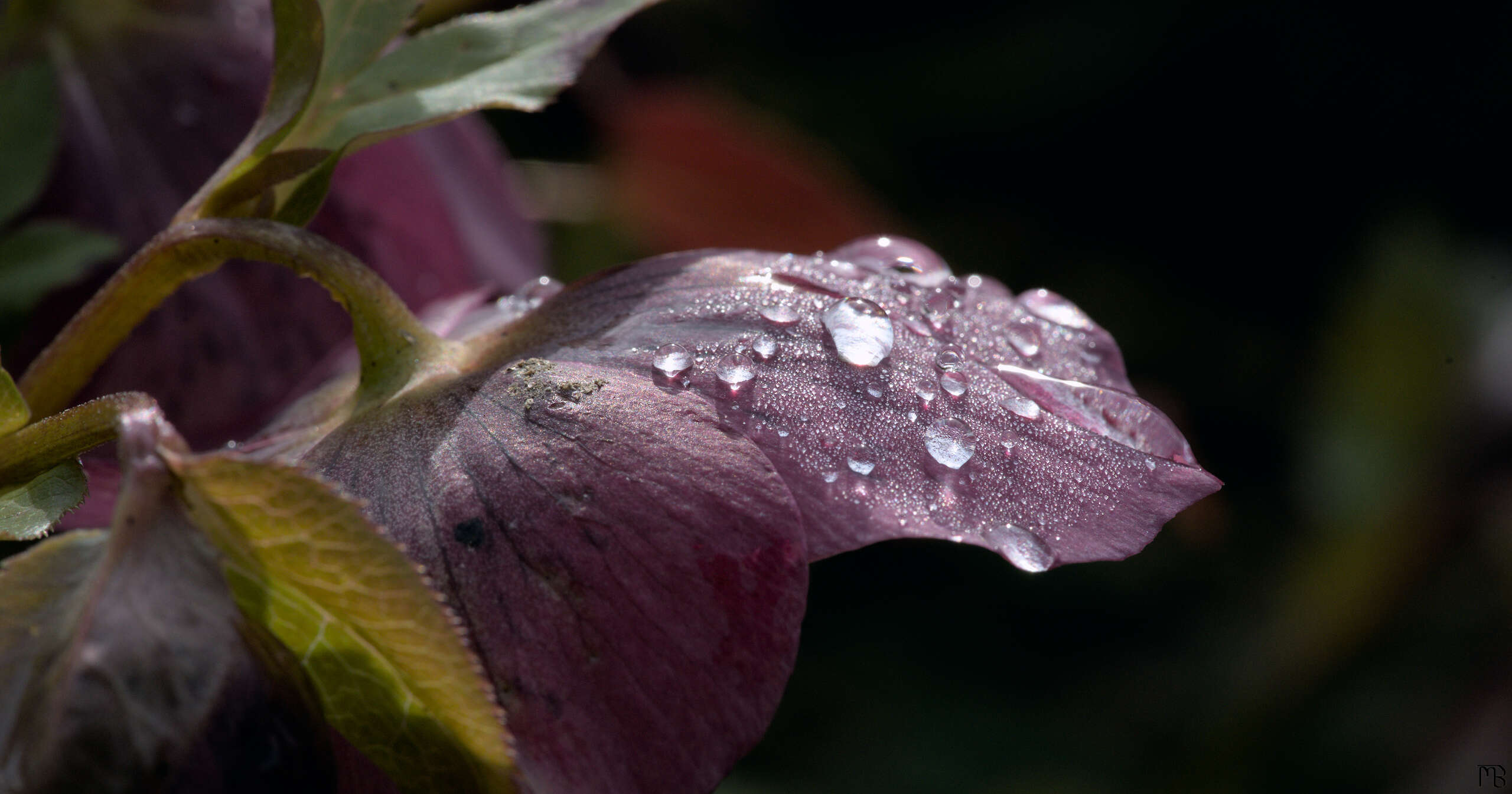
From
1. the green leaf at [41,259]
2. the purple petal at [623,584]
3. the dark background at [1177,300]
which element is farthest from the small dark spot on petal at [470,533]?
the dark background at [1177,300]

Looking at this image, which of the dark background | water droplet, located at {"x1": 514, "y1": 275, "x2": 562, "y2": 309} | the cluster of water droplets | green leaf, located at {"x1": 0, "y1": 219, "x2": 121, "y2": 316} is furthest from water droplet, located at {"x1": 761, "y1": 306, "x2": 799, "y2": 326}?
the dark background

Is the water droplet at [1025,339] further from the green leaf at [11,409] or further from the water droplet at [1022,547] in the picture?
the green leaf at [11,409]

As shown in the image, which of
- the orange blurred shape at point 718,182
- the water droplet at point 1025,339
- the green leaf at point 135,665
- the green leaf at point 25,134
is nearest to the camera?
the green leaf at point 135,665

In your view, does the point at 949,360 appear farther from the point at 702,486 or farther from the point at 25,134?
the point at 25,134

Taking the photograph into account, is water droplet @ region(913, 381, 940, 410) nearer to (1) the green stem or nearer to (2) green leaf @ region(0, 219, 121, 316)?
(1) the green stem

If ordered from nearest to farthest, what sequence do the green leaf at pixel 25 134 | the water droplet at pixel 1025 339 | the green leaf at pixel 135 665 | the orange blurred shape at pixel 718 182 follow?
the green leaf at pixel 135 665 < the water droplet at pixel 1025 339 < the green leaf at pixel 25 134 < the orange blurred shape at pixel 718 182

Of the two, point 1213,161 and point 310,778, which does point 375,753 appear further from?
point 1213,161

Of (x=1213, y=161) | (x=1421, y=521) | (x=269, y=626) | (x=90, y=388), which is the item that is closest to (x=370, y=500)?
(x=269, y=626)
